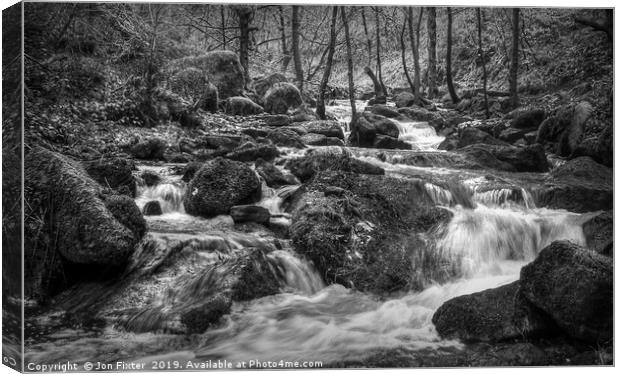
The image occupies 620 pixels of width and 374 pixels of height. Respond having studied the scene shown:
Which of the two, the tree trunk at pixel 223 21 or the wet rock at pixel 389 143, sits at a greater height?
the tree trunk at pixel 223 21

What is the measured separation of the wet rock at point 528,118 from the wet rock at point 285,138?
7.89 feet

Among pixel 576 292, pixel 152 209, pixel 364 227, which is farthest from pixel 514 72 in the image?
pixel 152 209

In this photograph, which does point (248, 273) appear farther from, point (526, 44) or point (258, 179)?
point (526, 44)

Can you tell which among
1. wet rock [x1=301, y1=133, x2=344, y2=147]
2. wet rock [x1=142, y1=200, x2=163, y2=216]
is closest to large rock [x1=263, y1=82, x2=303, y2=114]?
wet rock [x1=301, y1=133, x2=344, y2=147]

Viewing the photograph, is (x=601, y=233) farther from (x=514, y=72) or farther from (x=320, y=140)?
(x=320, y=140)

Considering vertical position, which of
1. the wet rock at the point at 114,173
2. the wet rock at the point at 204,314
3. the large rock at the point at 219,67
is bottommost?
the wet rock at the point at 204,314

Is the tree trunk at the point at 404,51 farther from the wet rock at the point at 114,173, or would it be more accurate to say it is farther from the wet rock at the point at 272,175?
the wet rock at the point at 114,173

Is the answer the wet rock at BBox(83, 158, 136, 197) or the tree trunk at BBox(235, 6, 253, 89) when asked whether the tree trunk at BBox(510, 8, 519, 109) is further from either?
the wet rock at BBox(83, 158, 136, 197)

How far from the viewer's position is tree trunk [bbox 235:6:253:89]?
3.97 metres

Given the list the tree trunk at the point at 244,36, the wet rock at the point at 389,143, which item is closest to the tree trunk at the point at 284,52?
the tree trunk at the point at 244,36

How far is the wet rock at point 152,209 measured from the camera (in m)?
4.42

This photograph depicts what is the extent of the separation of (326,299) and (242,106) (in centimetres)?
296

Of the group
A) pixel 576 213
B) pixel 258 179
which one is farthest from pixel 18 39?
pixel 576 213

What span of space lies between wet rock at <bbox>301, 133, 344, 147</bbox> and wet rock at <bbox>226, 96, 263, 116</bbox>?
0.70 metres
